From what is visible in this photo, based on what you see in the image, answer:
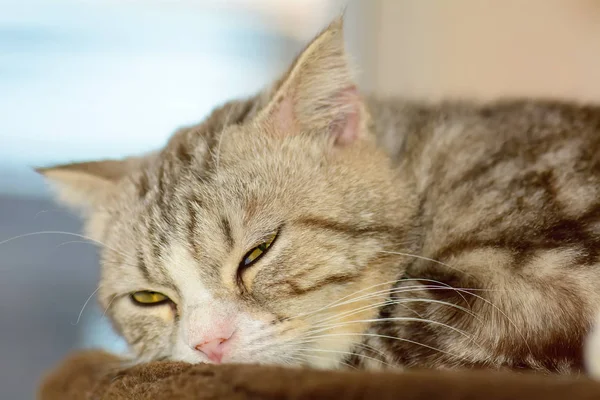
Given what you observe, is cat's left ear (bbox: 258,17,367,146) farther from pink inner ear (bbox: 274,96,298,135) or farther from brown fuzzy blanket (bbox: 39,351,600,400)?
brown fuzzy blanket (bbox: 39,351,600,400)

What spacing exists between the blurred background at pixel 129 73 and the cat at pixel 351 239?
1146 millimetres

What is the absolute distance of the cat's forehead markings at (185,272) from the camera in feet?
3.26

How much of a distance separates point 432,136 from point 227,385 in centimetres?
74

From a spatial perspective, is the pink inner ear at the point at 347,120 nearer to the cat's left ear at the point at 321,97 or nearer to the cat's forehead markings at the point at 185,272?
the cat's left ear at the point at 321,97

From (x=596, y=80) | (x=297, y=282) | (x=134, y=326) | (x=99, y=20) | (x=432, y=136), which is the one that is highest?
(x=99, y=20)

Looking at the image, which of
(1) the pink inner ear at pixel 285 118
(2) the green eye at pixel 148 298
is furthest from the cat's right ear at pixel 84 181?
(1) the pink inner ear at pixel 285 118

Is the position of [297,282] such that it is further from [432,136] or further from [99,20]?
[99,20]

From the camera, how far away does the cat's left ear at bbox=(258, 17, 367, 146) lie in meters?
1.06

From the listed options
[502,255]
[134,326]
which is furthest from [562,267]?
[134,326]

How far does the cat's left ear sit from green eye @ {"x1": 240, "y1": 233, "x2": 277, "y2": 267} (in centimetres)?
23

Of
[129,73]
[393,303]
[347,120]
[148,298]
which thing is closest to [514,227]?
[393,303]

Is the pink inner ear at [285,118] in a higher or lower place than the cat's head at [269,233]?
higher

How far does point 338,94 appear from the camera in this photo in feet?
3.75

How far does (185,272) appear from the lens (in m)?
1.01
